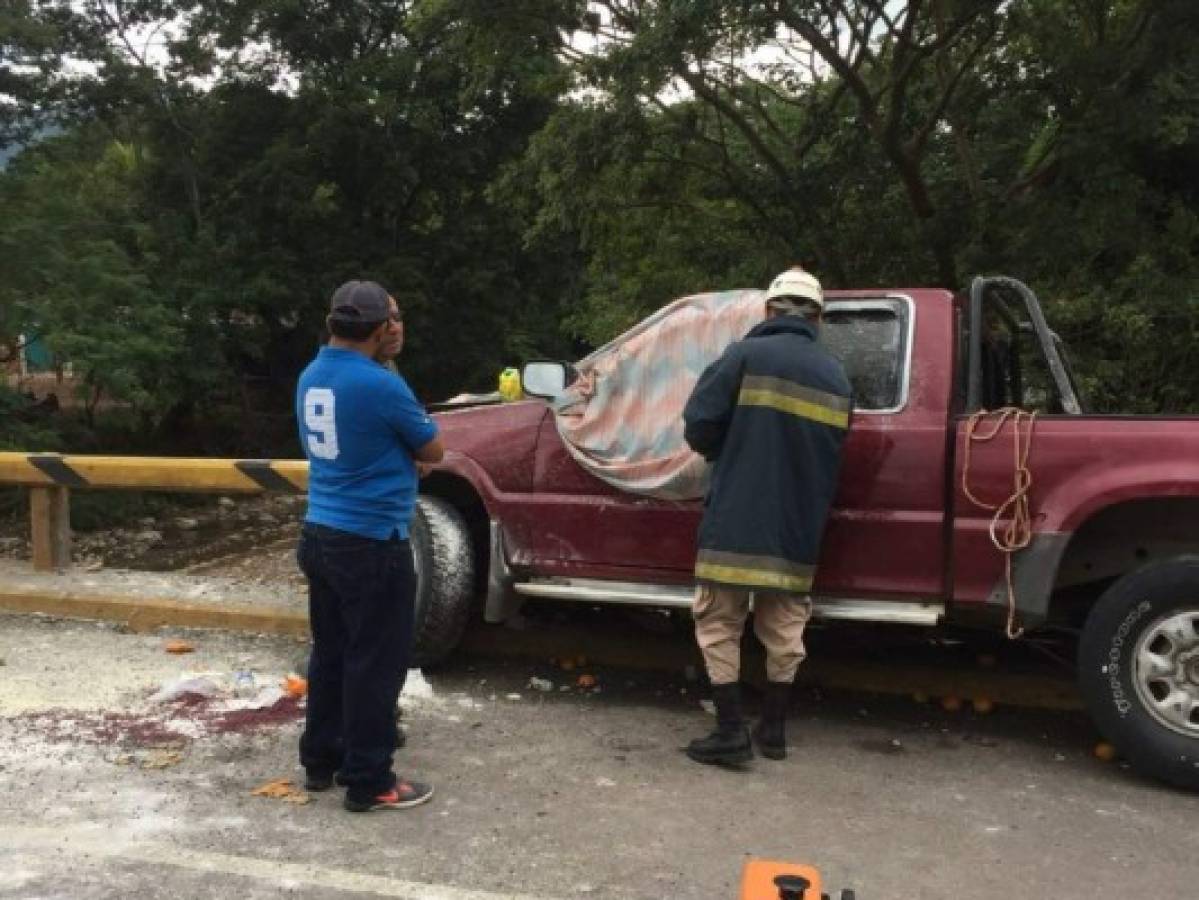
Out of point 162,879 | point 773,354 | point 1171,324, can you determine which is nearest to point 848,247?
point 1171,324

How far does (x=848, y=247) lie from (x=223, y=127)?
13711 millimetres

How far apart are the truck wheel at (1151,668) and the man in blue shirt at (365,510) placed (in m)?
2.60

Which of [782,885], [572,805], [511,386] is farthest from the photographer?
[511,386]

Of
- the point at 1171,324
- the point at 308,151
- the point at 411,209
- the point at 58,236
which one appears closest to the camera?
the point at 1171,324

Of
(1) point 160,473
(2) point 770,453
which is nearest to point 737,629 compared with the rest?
(2) point 770,453

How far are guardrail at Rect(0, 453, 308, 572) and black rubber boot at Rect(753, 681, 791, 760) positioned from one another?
9.47 ft

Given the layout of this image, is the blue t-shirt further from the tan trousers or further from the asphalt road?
the tan trousers

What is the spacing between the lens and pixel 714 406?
4562 mm

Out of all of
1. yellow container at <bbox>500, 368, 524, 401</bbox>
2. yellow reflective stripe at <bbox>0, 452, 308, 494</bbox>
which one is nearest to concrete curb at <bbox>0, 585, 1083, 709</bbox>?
yellow reflective stripe at <bbox>0, 452, 308, 494</bbox>

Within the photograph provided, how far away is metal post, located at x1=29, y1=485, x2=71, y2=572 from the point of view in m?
7.33

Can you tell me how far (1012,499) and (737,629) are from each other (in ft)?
3.90

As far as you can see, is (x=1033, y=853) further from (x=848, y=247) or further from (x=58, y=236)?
(x=58, y=236)

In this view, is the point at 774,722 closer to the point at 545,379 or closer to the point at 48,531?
the point at 545,379

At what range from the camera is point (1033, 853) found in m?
3.85
